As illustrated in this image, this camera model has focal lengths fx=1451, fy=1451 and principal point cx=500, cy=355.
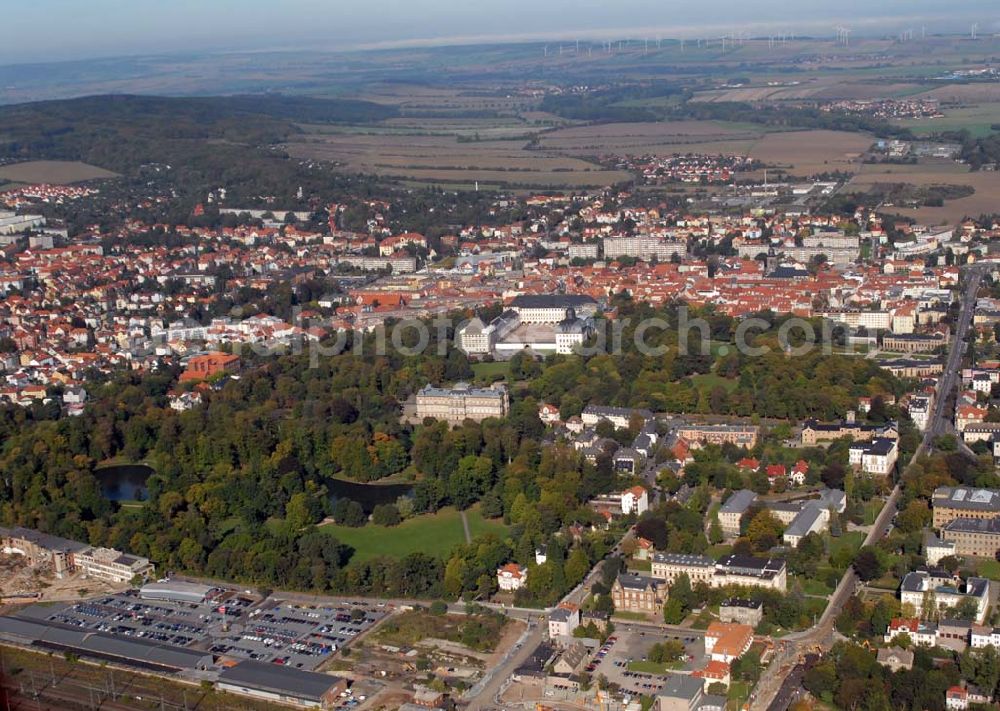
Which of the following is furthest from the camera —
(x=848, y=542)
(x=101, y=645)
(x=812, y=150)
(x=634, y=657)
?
(x=812, y=150)

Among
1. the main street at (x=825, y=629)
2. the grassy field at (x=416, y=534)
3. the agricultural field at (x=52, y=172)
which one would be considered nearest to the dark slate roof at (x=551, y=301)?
the main street at (x=825, y=629)

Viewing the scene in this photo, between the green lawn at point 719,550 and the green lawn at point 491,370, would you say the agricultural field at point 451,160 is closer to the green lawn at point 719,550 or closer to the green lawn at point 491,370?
the green lawn at point 491,370

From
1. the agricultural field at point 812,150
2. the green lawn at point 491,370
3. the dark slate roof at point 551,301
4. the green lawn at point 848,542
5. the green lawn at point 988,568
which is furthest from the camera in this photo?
the agricultural field at point 812,150

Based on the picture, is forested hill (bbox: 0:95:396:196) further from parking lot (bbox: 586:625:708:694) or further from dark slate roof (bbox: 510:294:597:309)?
parking lot (bbox: 586:625:708:694)

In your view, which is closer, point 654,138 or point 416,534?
point 416,534

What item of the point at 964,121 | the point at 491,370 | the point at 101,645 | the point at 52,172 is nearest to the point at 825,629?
the point at 101,645


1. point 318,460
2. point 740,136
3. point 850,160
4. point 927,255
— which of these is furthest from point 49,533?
point 740,136

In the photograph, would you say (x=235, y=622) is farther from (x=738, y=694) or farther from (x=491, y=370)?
(x=491, y=370)
